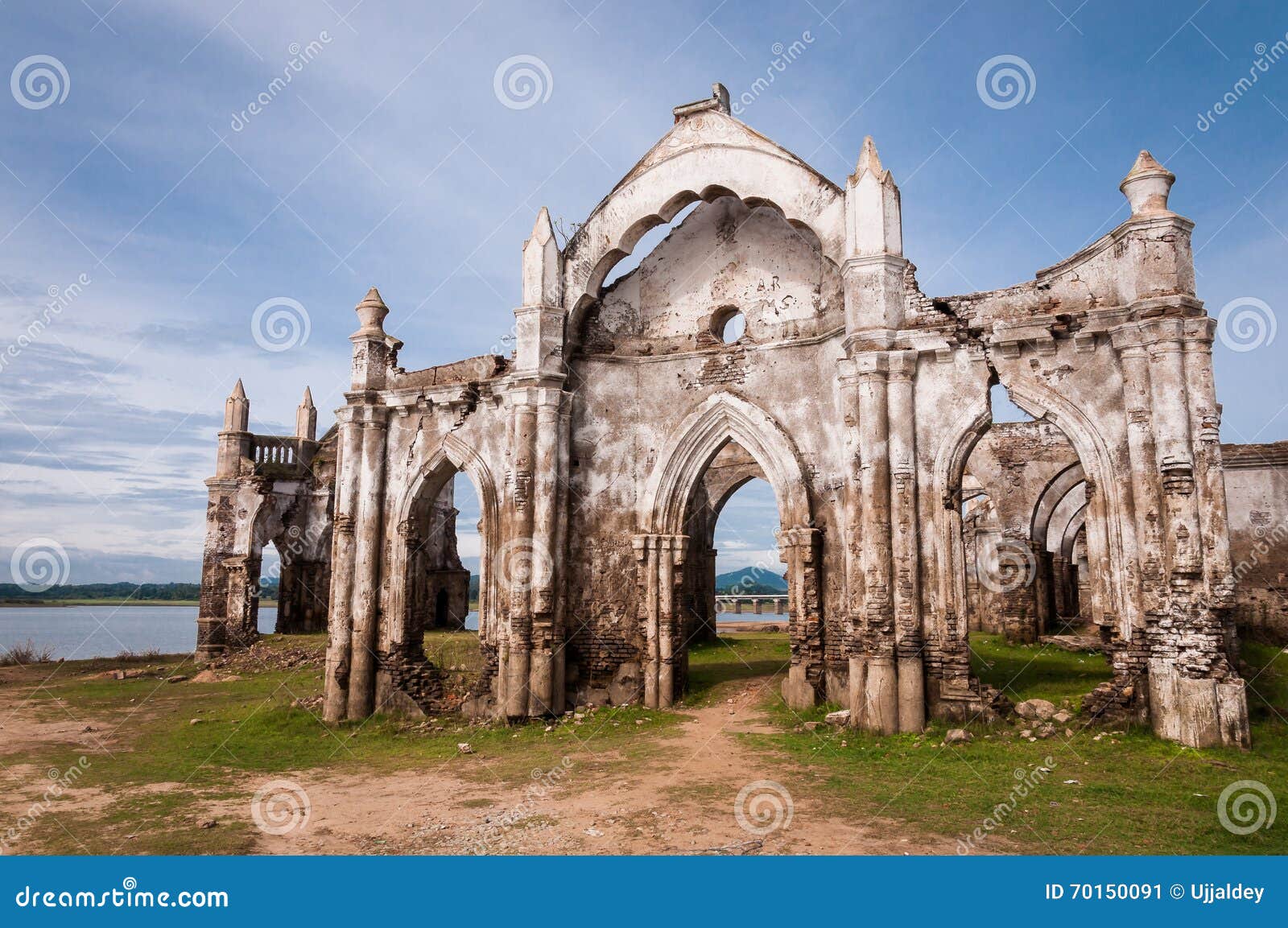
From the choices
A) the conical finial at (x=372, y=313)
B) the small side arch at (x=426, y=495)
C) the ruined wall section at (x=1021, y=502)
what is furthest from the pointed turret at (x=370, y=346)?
the ruined wall section at (x=1021, y=502)

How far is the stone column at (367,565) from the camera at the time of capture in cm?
1373

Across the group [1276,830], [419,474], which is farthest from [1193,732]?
[419,474]

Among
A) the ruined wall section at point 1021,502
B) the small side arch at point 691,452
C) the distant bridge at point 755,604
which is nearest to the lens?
the small side arch at point 691,452

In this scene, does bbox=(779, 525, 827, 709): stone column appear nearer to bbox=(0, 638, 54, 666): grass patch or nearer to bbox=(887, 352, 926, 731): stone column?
bbox=(887, 352, 926, 731): stone column

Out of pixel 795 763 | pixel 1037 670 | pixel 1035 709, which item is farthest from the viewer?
pixel 1037 670

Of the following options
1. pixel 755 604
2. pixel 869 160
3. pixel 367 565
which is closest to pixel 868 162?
pixel 869 160

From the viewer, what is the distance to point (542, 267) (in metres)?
13.6

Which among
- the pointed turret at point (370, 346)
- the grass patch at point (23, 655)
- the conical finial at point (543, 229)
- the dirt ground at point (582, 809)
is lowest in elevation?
the grass patch at point (23, 655)

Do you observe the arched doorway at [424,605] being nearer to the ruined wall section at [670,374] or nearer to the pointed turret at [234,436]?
the ruined wall section at [670,374]

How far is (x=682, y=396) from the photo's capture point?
13.8m

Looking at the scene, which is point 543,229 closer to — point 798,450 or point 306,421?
point 798,450

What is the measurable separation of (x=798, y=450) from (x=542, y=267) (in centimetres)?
511

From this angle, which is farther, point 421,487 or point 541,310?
point 421,487

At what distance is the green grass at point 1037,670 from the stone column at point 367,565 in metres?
9.56
